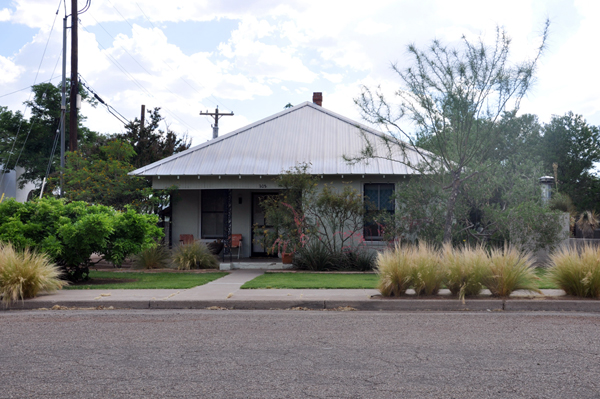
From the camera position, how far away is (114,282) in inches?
470

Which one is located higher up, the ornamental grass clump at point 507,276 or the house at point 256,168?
the house at point 256,168

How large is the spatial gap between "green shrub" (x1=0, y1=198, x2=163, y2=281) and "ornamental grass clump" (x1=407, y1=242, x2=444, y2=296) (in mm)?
6059

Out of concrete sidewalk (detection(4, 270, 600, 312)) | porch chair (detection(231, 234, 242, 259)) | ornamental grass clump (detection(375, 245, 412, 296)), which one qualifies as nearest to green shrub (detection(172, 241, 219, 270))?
porch chair (detection(231, 234, 242, 259))

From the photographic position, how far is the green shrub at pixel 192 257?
1498 centimetres

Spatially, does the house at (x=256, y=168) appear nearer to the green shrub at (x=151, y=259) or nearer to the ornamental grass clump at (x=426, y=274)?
the green shrub at (x=151, y=259)

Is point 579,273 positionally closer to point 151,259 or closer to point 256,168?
point 256,168

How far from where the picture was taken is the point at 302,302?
29.3 feet

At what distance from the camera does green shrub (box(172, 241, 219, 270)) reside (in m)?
15.0

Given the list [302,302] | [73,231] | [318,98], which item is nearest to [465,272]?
[302,302]

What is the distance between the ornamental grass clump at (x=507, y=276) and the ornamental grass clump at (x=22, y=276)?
305 inches

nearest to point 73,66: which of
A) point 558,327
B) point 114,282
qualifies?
point 114,282

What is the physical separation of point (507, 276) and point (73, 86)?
18.1 m

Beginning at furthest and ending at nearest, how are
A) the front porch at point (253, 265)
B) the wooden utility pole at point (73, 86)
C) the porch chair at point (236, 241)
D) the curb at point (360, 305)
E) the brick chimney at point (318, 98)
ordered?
the brick chimney at point (318, 98)
the wooden utility pole at point (73, 86)
the porch chair at point (236, 241)
the front porch at point (253, 265)
the curb at point (360, 305)

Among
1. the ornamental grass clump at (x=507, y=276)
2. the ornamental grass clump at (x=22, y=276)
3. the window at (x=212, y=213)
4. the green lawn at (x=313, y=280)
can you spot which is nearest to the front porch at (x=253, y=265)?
the green lawn at (x=313, y=280)
